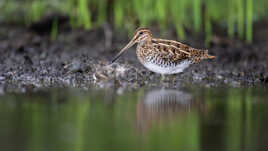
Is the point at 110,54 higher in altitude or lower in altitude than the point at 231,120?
higher

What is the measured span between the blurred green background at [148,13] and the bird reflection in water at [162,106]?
286cm

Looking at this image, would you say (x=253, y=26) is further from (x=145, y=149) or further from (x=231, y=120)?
(x=145, y=149)

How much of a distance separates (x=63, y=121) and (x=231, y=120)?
59.5 inches

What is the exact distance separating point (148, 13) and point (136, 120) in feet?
16.7

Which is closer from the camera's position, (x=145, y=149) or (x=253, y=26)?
(x=145, y=149)

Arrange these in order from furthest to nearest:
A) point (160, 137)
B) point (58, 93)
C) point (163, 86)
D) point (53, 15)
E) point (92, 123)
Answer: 1. point (53, 15)
2. point (163, 86)
3. point (58, 93)
4. point (92, 123)
5. point (160, 137)

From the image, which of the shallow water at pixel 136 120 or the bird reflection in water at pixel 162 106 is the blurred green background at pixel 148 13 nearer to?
the shallow water at pixel 136 120

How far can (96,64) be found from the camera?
7176 mm

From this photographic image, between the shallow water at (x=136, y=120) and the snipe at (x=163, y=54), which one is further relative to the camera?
the snipe at (x=163, y=54)

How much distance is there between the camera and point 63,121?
14.3ft

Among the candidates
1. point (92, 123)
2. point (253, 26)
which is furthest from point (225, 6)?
point (92, 123)

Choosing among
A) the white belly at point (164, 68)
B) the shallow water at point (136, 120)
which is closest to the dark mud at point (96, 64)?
the white belly at point (164, 68)

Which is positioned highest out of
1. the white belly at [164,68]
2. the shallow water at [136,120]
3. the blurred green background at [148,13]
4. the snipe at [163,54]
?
the blurred green background at [148,13]

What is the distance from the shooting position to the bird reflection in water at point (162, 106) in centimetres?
446
